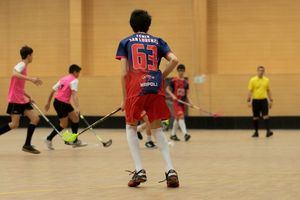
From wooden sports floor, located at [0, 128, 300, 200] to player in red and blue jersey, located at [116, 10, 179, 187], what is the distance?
48 centimetres

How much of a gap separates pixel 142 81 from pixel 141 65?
172mm

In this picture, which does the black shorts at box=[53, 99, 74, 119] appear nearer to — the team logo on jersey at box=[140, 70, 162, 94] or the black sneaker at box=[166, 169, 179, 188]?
the team logo on jersey at box=[140, 70, 162, 94]

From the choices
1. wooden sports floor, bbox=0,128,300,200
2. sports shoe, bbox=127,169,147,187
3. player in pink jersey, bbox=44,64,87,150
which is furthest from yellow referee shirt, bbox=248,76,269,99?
sports shoe, bbox=127,169,147,187

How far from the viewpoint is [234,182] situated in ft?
24.5

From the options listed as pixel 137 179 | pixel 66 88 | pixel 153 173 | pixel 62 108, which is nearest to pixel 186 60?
pixel 66 88

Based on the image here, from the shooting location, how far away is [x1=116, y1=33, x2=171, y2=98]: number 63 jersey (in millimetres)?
7219

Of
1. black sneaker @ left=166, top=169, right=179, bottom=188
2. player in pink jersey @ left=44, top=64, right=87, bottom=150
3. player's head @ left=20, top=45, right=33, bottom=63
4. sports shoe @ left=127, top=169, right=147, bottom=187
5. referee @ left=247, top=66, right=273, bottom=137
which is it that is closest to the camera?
black sneaker @ left=166, top=169, right=179, bottom=188

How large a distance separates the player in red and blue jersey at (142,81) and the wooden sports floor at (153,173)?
0.48m

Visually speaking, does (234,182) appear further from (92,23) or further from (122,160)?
(92,23)

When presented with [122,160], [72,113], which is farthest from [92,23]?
[122,160]

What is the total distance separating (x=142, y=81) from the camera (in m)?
7.21

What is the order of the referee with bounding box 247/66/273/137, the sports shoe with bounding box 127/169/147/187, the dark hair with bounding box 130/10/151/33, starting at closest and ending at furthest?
the sports shoe with bounding box 127/169/147/187
the dark hair with bounding box 130/10/151/33
the referee with bounding box 247/66/273/137

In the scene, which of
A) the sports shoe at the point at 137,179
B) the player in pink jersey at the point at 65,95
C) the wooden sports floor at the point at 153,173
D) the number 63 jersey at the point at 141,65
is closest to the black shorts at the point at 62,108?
the player in pink jersey at the point at 65,95

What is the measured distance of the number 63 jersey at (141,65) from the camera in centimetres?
722
